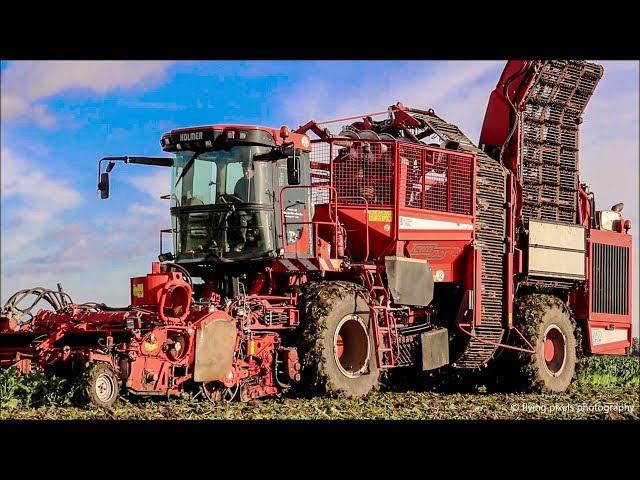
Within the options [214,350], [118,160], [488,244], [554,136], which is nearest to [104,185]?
[118,160]

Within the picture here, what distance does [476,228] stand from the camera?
46.5 ft

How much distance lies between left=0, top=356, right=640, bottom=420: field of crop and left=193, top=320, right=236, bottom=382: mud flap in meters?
0.35

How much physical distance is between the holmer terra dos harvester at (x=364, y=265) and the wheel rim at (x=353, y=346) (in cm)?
2

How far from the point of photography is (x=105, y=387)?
9977 millimetres

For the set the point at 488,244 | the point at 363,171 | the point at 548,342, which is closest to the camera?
the point at 363,171

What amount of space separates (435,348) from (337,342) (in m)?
1.76

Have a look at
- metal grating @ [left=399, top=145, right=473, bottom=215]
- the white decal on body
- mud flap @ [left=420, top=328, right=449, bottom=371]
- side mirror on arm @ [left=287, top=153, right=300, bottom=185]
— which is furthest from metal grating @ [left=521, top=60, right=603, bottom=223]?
side mirror on arm @ [left=287, top=153, right=300, bottom=185]

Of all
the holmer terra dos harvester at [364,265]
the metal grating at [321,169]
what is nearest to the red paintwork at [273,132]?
the holmer terra dos harvester at [364,265]

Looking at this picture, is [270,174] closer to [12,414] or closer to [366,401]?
[366,401]

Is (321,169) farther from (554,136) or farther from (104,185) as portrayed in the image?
(554,136)

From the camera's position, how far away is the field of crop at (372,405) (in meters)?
9.83

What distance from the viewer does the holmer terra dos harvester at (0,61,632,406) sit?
35.3 ft
